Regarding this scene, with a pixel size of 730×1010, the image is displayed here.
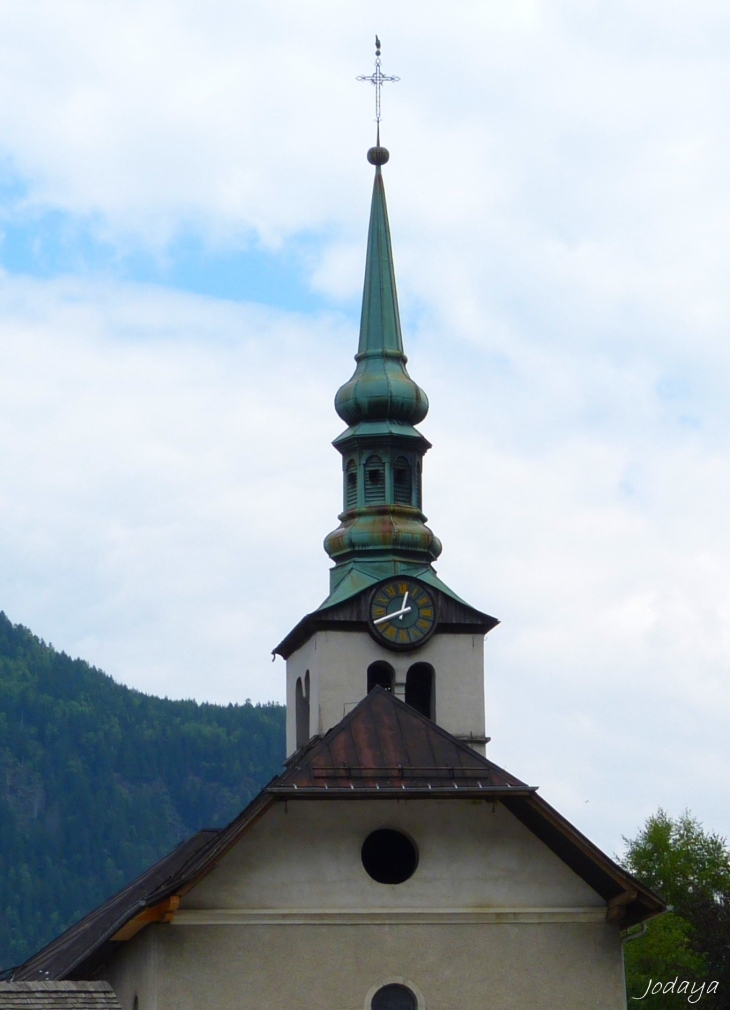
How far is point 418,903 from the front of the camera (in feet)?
101

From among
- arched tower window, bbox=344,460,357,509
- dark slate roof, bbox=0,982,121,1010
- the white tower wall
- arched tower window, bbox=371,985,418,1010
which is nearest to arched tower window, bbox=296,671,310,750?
the white tower wall

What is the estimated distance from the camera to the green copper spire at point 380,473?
1845 inches

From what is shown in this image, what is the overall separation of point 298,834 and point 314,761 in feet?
3.71

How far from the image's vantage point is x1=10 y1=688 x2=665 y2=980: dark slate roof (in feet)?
97.5

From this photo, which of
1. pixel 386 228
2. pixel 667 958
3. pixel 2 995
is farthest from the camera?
pixel 667 958

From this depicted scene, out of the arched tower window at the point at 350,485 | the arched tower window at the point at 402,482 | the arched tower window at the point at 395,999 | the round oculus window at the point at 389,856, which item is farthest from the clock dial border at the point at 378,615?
the arched tower window at the point at 395,999

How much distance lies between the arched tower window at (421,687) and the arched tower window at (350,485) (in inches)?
174

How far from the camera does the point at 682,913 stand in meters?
62.0

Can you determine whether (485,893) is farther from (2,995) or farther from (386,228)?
(386,228)

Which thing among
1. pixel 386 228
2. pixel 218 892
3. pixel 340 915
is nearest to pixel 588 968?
pixel 340 915

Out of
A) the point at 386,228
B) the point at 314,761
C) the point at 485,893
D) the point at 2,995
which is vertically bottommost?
the point at 2,995

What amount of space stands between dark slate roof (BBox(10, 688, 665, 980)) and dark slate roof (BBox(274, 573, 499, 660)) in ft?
42.8

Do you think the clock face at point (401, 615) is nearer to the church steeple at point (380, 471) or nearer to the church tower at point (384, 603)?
the church tower at point (384, 603)

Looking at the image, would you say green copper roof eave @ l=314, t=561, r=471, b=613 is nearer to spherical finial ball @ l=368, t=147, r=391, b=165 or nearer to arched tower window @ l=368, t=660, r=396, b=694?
arched tower window @ l=368, t=660, r=396, b=694
